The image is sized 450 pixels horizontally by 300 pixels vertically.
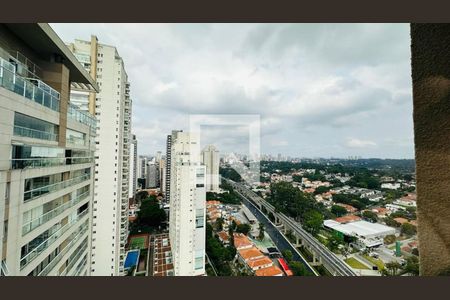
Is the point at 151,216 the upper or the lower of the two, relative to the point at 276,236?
upper

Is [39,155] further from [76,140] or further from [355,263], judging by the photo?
[355,263]

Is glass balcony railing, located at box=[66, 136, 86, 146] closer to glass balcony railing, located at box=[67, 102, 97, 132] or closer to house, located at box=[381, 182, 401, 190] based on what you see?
glass balcony railing, located at box=[67, 102, 97, 132]

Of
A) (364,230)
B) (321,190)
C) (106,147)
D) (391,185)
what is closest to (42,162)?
(106,147)

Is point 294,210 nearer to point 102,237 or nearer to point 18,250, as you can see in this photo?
point 102,237

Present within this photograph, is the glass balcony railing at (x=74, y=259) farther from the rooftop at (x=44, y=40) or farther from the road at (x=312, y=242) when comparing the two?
the road at (x=312, y=242)

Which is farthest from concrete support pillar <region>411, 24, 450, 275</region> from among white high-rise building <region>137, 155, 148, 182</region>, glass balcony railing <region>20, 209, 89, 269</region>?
white high-rise building <region>137, 155, 148, 182</region>

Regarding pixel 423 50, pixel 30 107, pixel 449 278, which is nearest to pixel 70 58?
pixel 30 107
